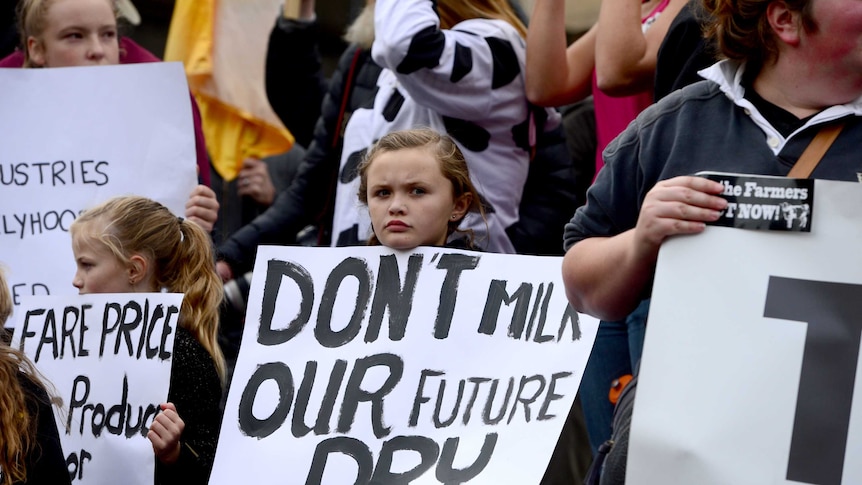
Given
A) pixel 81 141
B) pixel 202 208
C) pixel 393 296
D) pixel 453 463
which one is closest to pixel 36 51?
pixel 81 141

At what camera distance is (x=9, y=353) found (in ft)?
10.8

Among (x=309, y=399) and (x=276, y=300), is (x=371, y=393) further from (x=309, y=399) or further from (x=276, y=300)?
(x=276, y=300)

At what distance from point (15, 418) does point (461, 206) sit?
48.3 inches

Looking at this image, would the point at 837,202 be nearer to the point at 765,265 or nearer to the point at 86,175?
the point at 765,265

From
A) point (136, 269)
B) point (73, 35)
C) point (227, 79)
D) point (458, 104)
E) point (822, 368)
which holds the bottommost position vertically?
point (136, 269)

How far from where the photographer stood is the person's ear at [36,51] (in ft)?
15.5

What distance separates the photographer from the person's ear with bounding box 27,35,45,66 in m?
4.73

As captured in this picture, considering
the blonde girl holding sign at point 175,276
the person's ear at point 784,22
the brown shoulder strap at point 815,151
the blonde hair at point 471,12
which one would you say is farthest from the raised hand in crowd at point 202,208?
the brown shoulder strap at point 815,151

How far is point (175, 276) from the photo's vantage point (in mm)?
3963

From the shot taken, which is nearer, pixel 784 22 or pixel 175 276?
pixel 784 22

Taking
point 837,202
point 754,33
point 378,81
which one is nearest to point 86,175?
point 378,81

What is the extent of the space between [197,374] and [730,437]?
180 centimetres

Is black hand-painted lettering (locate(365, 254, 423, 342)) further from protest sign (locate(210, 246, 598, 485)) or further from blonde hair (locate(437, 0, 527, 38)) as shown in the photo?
blonde hair (locate(437, 0, 527, 38))

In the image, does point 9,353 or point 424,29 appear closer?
point 9,353
